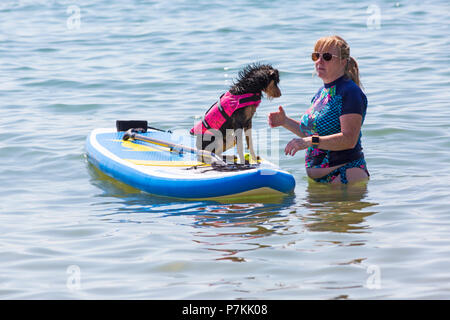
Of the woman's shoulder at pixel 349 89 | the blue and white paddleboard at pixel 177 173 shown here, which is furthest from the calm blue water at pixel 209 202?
the woman's shoulder at pixel 349 89

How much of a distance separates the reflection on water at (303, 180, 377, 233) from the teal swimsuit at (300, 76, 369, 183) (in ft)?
0.45

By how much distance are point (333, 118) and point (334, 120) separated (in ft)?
0.06

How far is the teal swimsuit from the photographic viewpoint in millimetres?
6112

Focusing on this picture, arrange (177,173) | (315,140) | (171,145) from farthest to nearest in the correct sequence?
(171,145), (177,173), (315,140)

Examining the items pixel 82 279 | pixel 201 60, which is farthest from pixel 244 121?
pixel 201 60

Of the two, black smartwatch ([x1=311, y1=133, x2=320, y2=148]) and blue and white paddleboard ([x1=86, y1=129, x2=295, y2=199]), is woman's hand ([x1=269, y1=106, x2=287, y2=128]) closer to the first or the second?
black smartwatch ([x1=311, y1=133, x2=320, y2=148])

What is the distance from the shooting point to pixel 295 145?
232 inches

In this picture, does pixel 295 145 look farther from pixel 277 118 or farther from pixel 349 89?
pixel 349 89

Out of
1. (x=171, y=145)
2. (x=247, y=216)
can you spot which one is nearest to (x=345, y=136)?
(x=247, y=216)

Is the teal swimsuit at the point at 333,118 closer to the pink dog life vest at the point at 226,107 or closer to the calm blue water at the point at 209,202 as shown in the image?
the calm blue water at the point at 209,202

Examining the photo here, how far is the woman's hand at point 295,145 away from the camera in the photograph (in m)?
5.84

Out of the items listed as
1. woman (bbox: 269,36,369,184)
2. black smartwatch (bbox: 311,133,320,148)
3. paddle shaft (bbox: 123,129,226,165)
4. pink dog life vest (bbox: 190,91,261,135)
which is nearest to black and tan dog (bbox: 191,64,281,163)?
pink dog life vest (bbox: 190,91,261,135)

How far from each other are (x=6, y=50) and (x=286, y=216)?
12357mm

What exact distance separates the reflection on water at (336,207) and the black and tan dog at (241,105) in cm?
80
